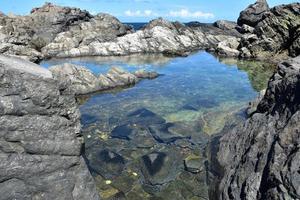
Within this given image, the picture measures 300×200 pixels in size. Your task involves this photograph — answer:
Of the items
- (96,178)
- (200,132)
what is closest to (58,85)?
(96,178)

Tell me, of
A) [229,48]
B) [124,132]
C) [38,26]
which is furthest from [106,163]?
[38,26]

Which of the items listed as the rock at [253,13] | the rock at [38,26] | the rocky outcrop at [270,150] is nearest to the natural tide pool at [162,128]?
the rocky outcrop at [270,150]

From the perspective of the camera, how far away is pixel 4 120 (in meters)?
11.6

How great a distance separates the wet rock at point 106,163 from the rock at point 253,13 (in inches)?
3156

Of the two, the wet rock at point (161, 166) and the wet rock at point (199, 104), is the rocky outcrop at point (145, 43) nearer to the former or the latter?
the wet rock at point (199, 104)

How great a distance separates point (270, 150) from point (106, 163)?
10.5 metres

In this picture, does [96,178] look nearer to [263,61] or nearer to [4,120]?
[4,120]

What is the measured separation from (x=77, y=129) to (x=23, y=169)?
2.35 metres

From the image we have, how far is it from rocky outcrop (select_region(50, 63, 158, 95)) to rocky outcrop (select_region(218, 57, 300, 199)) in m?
23.4

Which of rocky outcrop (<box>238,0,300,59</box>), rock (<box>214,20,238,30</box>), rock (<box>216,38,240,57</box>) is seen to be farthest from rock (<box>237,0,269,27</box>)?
rocky outcrop (<box>238,0,300,59</box>)

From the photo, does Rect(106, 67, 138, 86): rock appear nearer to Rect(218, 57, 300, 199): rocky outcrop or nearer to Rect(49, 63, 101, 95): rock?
Rect(49, 63, 101, 95): rock

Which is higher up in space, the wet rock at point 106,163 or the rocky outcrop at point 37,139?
the rocky outcrop at point 37,139

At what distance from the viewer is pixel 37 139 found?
12.3 m

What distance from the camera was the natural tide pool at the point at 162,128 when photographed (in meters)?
18.5
